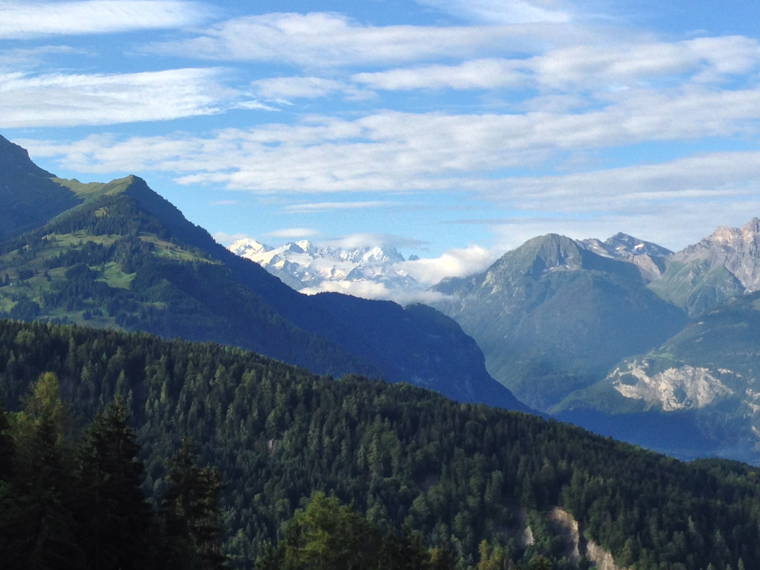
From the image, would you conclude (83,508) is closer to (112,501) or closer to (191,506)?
(112,501)

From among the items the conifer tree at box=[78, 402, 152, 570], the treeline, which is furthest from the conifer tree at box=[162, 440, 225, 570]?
the conifer tree at box=[78, 402, 152, 570]

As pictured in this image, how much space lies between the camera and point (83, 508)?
95750 mm

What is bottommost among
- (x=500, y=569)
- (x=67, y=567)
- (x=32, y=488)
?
(x=500, y=569)

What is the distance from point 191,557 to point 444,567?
4485 cm

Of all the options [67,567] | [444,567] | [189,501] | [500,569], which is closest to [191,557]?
[189,501]

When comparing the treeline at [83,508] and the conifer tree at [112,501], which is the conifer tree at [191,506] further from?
the conifer tree at [112,501]

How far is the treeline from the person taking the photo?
89.1m

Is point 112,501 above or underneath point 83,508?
above

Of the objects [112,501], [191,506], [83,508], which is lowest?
[191,506]

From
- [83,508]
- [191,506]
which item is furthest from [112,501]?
[191,506]

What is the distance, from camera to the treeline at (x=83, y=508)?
89.1 metres

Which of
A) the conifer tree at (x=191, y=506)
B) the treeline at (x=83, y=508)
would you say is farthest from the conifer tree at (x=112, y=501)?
the conifer tree at (x=191, y=506)

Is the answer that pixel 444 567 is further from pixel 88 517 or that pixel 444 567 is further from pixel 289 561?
pixel 88 517

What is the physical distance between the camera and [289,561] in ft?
438
